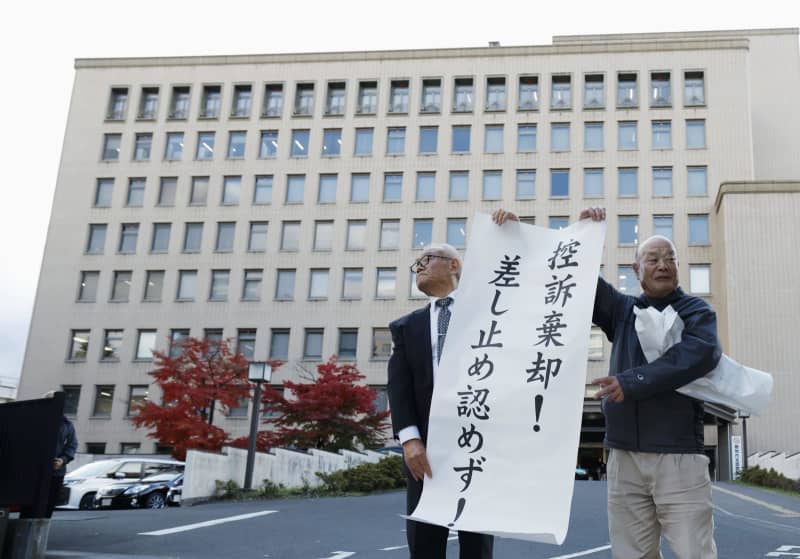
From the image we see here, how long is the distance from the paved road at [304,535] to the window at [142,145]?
137 feet

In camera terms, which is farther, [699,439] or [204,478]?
[204,478]

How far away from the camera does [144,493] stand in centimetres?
1886

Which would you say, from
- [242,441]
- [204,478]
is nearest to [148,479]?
[204,478]

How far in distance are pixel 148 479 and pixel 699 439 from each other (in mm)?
17556

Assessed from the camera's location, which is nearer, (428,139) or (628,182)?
(628,182)

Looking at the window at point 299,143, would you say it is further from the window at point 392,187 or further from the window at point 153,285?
the window at point 153,285

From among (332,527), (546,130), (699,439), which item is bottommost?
(332,527)

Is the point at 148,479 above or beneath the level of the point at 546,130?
beneath

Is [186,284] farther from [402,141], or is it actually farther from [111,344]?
[402,141]

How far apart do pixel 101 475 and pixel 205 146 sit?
3599 cm

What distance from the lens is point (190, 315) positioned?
49125mm

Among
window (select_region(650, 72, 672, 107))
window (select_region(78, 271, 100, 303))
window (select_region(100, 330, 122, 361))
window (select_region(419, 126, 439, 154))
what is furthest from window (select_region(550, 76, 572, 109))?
window (select_region(78, 271, 100, 303))

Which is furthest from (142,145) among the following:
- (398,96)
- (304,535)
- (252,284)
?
(304,535)

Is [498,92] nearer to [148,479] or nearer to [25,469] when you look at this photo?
[148,479]
